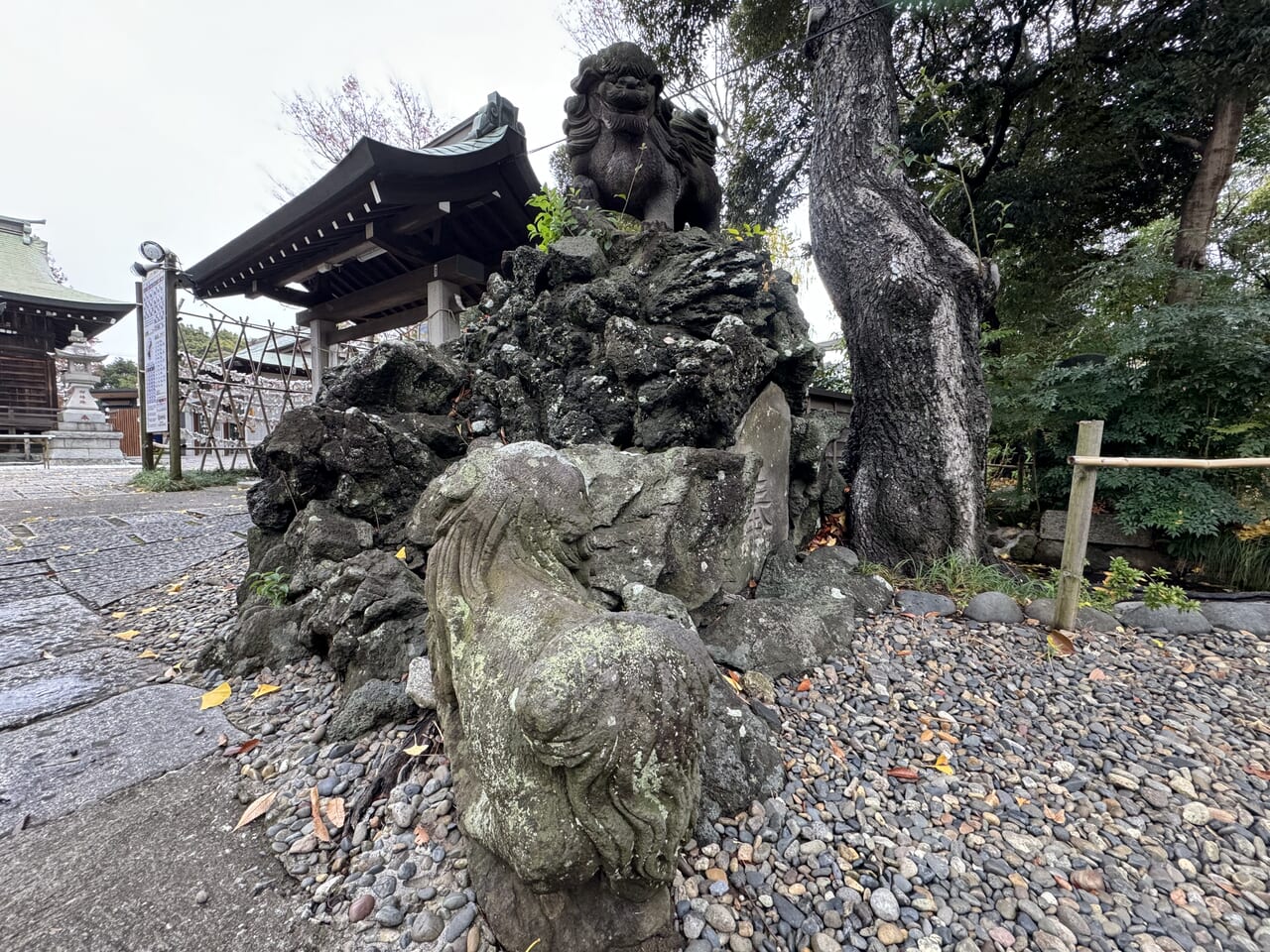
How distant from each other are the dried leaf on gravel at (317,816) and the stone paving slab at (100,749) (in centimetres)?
57

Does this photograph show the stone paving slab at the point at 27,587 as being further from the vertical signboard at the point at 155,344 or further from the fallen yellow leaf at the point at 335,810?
the vertical signboard at the point at 155,344

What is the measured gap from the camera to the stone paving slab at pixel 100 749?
165cm

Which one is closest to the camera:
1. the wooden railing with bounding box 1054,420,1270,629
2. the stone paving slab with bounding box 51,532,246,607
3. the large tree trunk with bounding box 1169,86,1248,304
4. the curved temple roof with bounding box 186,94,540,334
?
the wooden railing with bounding box 1054,420,1270,629

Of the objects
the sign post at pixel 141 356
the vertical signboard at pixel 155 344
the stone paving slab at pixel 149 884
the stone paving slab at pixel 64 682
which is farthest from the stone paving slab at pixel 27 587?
the sign post at pixel 141 356

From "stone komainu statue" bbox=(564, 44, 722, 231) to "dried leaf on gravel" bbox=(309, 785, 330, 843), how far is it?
352 cm

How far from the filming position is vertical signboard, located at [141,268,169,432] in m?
6.39

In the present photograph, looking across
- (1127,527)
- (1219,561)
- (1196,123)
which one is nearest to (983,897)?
(1127,527)

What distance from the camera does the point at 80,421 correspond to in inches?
559

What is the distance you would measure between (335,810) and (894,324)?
4077 mm

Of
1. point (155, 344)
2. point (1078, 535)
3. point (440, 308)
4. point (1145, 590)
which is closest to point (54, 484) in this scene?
point (155, 344)

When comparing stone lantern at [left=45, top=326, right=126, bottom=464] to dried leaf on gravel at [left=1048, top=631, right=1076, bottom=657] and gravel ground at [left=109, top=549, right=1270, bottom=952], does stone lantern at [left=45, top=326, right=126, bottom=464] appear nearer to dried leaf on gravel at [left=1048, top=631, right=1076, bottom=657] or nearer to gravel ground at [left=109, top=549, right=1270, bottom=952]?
gravel ground at [left=109, top=549, right=1270, bottom=952]

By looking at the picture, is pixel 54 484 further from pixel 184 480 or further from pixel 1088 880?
pixel 1088 880

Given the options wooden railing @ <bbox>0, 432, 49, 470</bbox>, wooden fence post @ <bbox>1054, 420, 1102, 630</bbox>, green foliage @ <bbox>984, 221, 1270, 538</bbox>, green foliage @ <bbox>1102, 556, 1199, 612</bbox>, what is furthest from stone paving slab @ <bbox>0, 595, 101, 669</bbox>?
wooden railing @ <bbox>0, 432, 49, 470</bbox>

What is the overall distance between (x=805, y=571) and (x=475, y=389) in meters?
2.36
